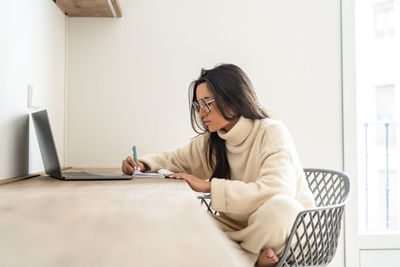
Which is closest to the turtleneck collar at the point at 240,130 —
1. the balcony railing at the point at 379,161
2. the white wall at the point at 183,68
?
the white wall at the point at 183,68

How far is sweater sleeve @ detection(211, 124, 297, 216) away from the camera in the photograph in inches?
42.6

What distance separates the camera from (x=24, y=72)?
1.28m

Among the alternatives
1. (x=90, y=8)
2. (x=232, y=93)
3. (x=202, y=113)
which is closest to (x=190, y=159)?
(x=202, y=113)

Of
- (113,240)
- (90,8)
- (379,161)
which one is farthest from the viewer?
(379,161)

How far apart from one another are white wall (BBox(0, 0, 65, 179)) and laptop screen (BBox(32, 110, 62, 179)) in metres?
0.08

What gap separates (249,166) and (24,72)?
0.86 m

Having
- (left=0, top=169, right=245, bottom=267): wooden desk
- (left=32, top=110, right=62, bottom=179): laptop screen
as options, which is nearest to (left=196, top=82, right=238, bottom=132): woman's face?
(left=32, top=110, right=62, bottom=179): laptop screen

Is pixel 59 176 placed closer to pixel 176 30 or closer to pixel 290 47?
pixel 176 30

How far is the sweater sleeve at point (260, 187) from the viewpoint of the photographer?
3.55ft

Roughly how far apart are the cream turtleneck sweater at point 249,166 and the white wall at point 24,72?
44 cm

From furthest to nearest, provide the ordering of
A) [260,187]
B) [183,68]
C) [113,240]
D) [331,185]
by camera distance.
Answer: [183,68]
[331,185]
[260,187]
[113,240]

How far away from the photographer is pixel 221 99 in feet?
4.44

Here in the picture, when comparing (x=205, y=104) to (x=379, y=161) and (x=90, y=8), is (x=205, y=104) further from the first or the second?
(x=379, y=161)

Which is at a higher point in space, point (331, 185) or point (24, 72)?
point (24, 72)
